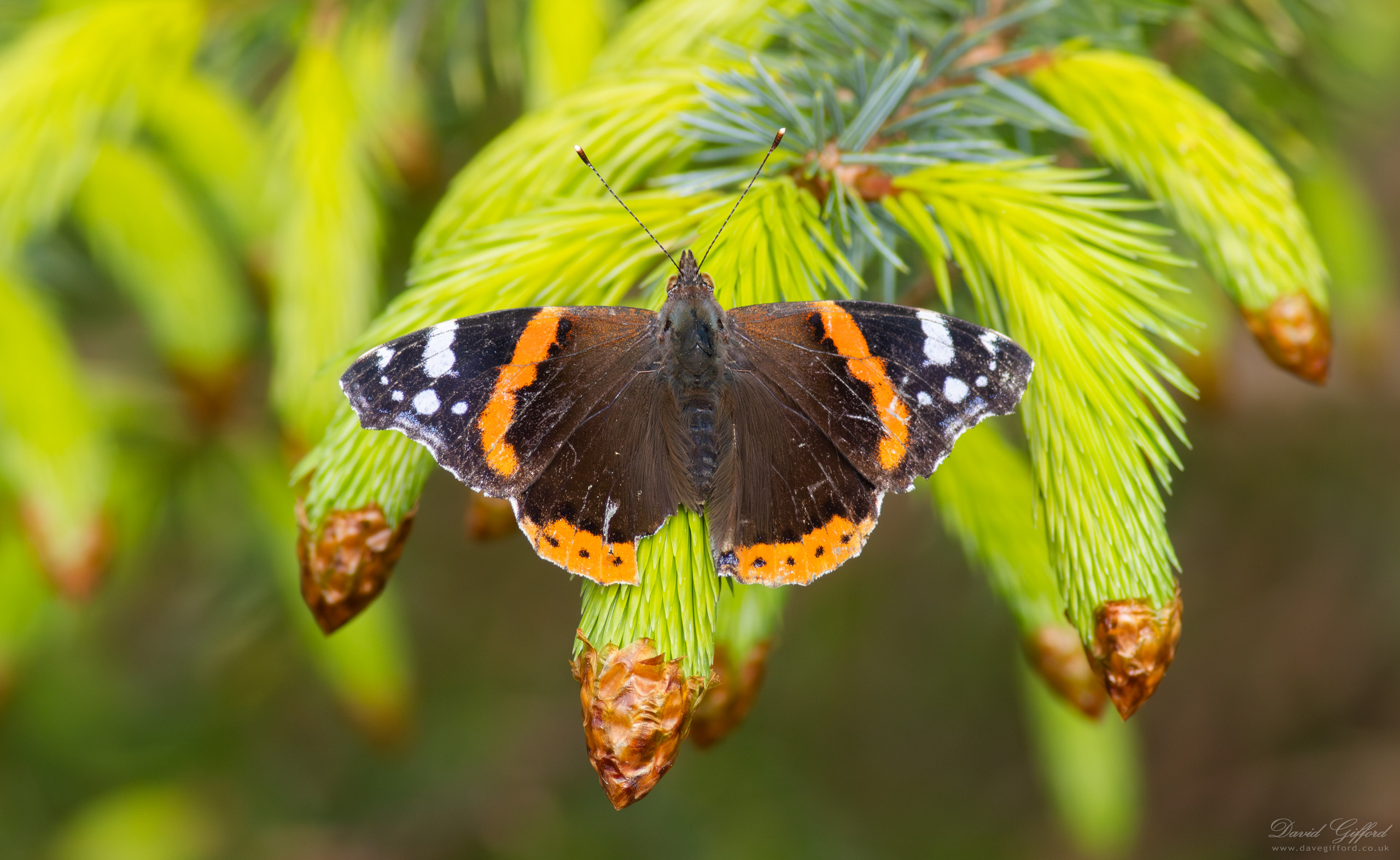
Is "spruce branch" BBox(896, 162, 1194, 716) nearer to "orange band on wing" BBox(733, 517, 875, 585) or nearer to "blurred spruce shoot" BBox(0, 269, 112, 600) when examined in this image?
"orange band on wing" BBox(733, 517, 875, 585)

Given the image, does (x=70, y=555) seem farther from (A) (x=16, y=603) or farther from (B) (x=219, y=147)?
(B) (x=219, y=147)

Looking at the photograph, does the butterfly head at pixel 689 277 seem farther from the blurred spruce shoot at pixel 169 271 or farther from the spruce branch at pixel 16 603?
the spruce branch at pixel 16 603

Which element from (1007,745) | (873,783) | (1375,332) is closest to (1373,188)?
(1375,332)

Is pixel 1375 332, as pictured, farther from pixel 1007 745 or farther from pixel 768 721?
pixel 1007 745

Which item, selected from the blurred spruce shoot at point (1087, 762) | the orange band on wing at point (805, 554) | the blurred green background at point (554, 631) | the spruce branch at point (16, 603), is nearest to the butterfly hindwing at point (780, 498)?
the orange band on wing at point (805, 554)


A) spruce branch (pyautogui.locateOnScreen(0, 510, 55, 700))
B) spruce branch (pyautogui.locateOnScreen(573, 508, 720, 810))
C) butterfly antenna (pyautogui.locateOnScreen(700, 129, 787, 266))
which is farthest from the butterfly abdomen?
spruce branch (pyautogui.locateOnScreen(0, 510, 55, 700))
